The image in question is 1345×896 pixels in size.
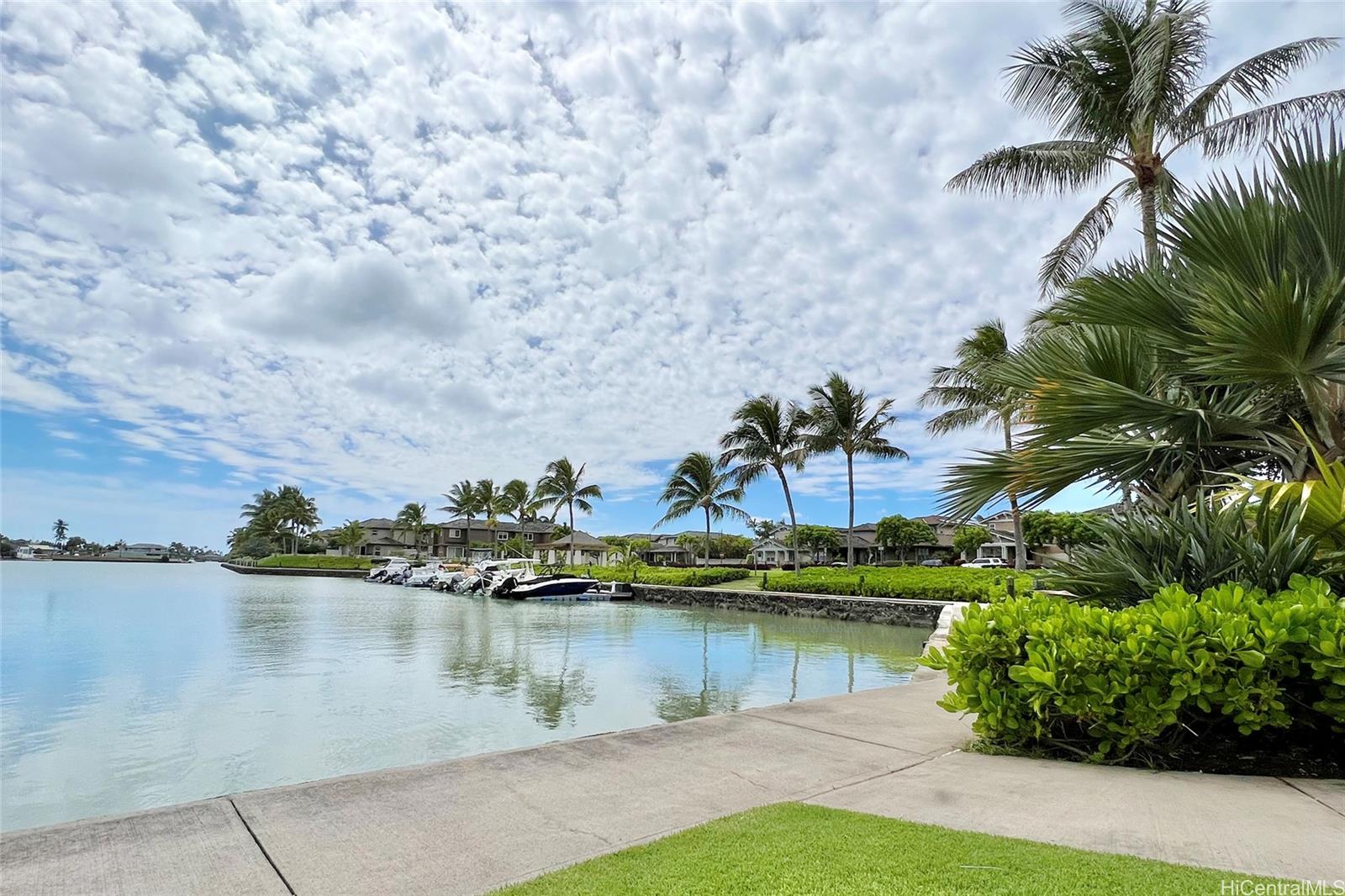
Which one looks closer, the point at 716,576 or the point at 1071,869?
the point at 1071,869

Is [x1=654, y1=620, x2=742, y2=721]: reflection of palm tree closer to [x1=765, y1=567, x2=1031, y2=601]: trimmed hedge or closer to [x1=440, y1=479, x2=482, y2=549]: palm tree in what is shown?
[x1=765, y1=567, x2=1031, y2=601]: trimmed hedge

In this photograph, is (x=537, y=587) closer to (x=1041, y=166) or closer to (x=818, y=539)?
(x=1041, y=166)

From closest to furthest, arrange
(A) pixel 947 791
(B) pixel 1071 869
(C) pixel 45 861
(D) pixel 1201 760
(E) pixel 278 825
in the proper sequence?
(B) pixel 1071 869 < (C) pixel 45 861 < (E) pixel 278 825 < (A) pixel 947 791 < (D) pixel 1201 760

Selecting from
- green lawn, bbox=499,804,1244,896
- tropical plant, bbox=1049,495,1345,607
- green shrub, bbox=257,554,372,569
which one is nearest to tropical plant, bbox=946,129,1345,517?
tropical plant, bbox=1049,495,1345,607

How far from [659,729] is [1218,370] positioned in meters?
5.02

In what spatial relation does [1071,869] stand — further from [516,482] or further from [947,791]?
[516,482]

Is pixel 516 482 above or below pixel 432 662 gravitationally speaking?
above

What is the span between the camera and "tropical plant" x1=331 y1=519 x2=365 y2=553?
7819cm

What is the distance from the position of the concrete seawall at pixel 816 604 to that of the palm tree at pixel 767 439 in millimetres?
6343

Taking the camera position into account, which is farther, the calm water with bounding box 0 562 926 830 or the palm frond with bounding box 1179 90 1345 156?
the palm frond with bounding box 1179 90 1345 156

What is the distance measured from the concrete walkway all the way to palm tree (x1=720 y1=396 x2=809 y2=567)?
29.5 m

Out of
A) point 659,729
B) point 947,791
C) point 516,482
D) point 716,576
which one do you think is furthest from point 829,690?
point 516,482

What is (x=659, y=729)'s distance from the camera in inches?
221

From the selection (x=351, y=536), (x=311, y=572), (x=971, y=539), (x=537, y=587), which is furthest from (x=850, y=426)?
(x=351, y=536)
